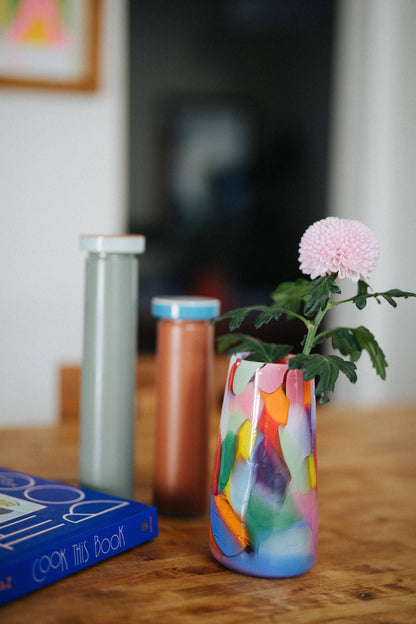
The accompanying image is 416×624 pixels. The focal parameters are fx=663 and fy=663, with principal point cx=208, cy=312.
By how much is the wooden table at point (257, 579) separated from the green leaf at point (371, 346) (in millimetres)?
202

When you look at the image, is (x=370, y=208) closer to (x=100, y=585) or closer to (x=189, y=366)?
(x=189, y=366)

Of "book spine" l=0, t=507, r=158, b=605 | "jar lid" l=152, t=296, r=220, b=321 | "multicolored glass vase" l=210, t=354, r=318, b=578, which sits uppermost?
"jar lid" l=152, t=296, r=220, b=321

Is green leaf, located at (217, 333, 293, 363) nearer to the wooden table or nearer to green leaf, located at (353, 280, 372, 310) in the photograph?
green leaf, located at (353, 280, 372, 310)

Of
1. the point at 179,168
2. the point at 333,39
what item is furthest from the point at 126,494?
the point at 333,39

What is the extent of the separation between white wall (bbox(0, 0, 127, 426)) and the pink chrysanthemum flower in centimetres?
224

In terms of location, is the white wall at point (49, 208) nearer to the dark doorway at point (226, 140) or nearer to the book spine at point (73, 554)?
the dark doorway at point (226, 140)

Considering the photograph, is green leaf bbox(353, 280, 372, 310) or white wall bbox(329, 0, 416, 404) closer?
green leaf bbox(353, 280, 372, 310)

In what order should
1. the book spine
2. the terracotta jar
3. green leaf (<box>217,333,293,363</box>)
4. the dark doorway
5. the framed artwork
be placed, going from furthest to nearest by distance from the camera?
1. the dark doorway
2. the framed artwork
3. the terracotta jar
4. green leaf (<box>217,333,293,363</box>)
5. the book spine

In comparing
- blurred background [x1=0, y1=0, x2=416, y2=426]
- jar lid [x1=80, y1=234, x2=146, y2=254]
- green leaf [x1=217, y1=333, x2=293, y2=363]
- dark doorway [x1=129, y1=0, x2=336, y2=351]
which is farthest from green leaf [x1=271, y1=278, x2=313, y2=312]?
dark doorway [x1=129, y1=0, x2=336, y2=351]

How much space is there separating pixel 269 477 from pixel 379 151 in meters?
2.94

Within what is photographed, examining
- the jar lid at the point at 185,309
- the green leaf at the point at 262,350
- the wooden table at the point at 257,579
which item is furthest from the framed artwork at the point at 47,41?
the green leaf at the point at 262,350

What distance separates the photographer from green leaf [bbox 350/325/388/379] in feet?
2.10

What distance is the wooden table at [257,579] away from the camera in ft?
1.81

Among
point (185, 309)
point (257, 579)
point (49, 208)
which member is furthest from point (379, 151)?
point (257, 579)
